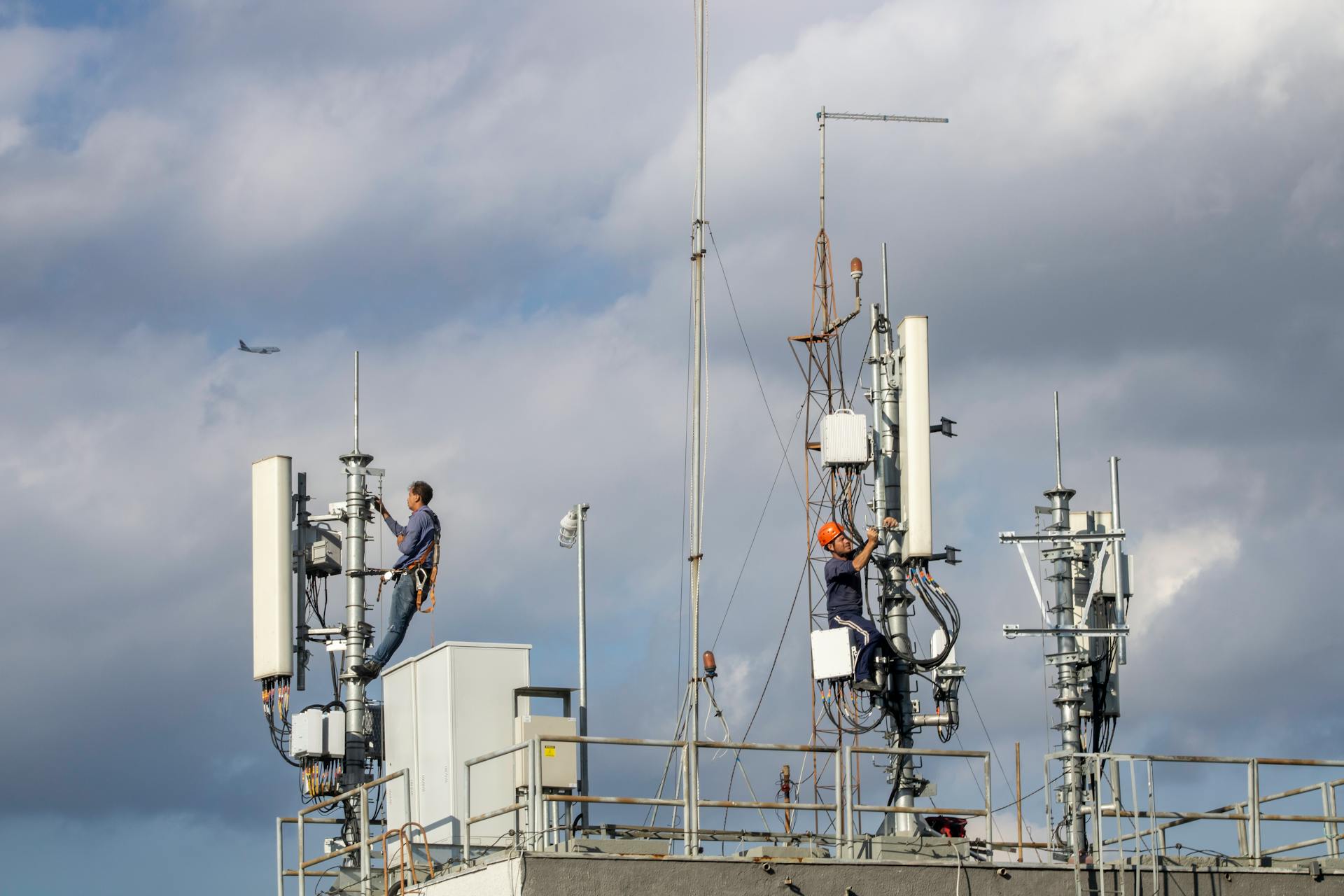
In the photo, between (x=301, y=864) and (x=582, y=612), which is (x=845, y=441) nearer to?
(x=582, y=612)

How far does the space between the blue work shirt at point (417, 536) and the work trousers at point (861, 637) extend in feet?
17.5

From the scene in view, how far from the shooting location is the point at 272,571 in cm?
2820

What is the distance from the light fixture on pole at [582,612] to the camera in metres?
24.8

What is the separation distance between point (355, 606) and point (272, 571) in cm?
118

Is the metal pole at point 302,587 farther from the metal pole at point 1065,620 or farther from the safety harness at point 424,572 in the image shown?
the metal pole at point 1065,620

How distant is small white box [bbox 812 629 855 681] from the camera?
84.1 ft

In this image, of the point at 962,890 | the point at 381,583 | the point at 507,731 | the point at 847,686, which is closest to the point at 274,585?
the point at 381,583

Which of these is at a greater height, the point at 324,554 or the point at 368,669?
the point at 324,554

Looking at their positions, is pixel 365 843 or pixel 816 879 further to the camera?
pixel 365 843

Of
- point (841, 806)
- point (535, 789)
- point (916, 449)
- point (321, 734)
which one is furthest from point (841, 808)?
point (321, 734)

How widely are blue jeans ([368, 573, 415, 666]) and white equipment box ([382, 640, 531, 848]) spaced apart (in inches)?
59.9

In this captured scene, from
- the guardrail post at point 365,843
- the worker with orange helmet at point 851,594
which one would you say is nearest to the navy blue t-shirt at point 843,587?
the worker with orange helmet at point 851,594

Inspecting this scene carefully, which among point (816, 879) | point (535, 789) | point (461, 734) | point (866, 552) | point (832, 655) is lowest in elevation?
point (816, 879)

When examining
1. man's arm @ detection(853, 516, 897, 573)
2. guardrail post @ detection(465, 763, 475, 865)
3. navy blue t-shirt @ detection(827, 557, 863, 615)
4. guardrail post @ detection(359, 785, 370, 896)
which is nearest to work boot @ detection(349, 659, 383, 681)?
guardrail post @ detection(359, 785, 370, 896)
